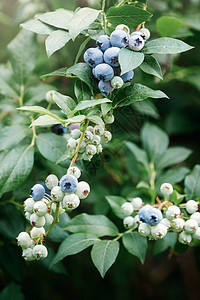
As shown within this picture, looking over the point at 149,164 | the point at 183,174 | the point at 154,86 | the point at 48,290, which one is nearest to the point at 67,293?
the point at 48,290

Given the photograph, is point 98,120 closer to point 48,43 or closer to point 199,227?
point 48,43

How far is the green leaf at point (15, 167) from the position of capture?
2.74ft

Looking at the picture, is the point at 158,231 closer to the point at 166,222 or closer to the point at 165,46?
the point at 166,222

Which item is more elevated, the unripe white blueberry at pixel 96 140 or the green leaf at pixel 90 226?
the unripe white blueberry at pixel 96 140

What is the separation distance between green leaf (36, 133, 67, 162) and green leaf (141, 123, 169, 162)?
0.49 meters

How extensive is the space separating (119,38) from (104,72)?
9 centimetres

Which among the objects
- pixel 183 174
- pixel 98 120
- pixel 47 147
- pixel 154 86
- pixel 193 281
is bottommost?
pixel 193 281

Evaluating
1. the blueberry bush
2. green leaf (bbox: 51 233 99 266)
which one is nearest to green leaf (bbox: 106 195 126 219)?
the blueberry bush

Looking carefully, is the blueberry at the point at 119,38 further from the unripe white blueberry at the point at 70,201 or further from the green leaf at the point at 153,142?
the green leaf at the point at 153,142

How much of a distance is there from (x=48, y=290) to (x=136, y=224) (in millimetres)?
1116

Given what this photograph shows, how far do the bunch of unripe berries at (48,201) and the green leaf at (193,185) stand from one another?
1.46 ft

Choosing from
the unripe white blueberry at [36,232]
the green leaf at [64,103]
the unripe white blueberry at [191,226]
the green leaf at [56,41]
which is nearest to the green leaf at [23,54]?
the green leaf at [56,41]

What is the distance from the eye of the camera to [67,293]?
1846mm

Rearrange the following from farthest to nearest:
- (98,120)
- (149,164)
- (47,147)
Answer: (149,164), (47,147), (98,120)
